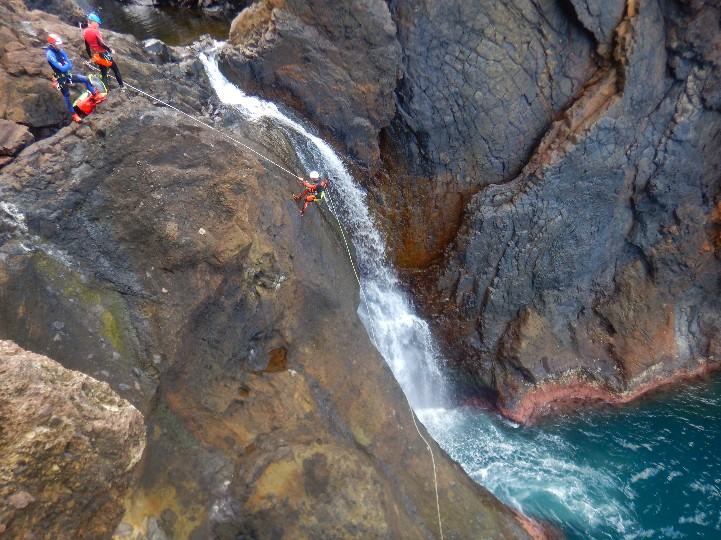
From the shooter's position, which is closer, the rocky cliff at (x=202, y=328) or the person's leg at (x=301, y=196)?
the rocky cliff at (x=202, y=328)

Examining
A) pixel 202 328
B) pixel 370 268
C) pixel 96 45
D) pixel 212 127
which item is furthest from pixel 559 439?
pixel 96 45

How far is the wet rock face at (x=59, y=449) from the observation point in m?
4.07

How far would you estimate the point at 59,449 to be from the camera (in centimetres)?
436

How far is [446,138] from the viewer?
498 inches

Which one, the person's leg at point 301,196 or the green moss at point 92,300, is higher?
the person's leg at point 301,196

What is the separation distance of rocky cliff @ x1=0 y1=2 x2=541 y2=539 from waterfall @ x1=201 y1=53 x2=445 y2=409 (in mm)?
3109

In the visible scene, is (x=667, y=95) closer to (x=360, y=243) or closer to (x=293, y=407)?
(x=360, y=243)

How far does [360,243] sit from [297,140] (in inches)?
133

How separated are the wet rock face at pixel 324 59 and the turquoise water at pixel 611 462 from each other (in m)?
9.19

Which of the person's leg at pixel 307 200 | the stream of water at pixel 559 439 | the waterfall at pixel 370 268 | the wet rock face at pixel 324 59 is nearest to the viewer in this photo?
the person's leg at pixel 307 200

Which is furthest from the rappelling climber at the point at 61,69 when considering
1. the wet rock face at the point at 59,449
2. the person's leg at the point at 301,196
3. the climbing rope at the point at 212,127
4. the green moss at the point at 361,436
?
the green moss at the point at 361,436

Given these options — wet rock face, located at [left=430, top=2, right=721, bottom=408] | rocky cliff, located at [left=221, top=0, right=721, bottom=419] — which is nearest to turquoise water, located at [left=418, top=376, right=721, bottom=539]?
rocky cliff, located at [left=221, top=0, right=721, bottom=419]

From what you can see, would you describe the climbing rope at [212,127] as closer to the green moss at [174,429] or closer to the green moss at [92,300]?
the green moss at [92,300]

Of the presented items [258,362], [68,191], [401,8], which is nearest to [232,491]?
[258,362]
